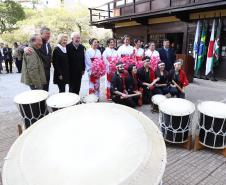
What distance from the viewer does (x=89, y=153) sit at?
1.52 meters

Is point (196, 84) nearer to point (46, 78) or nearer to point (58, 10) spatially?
point (46, 78)

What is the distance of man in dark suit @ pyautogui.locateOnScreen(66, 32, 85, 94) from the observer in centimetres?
546

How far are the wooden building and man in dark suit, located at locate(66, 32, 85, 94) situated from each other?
5.28m

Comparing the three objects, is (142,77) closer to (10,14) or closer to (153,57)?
(153,57)

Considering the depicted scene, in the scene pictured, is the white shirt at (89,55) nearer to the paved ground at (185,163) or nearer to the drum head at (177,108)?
the paved ground at (185,163)

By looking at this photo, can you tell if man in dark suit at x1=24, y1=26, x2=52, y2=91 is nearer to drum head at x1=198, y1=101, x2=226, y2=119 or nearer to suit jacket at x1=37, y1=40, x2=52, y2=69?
suit jacket at x1=37, y1=40, x2=52, y2=69

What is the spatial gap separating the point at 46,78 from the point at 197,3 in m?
6.65

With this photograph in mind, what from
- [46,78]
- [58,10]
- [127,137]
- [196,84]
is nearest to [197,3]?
[196,84]

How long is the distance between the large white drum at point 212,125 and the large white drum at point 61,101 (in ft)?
6.54

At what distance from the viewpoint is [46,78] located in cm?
489

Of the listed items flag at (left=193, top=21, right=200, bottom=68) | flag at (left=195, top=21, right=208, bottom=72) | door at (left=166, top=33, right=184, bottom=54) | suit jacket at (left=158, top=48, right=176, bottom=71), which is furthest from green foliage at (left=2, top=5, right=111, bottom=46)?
suit jacket at (left=158, top=48, right=176, bottom=71)

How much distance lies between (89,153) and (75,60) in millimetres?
4277

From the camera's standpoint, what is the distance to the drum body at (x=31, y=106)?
3.96 metres

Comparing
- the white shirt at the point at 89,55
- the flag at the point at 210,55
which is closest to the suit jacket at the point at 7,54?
the white shirt at the point at 89,55
